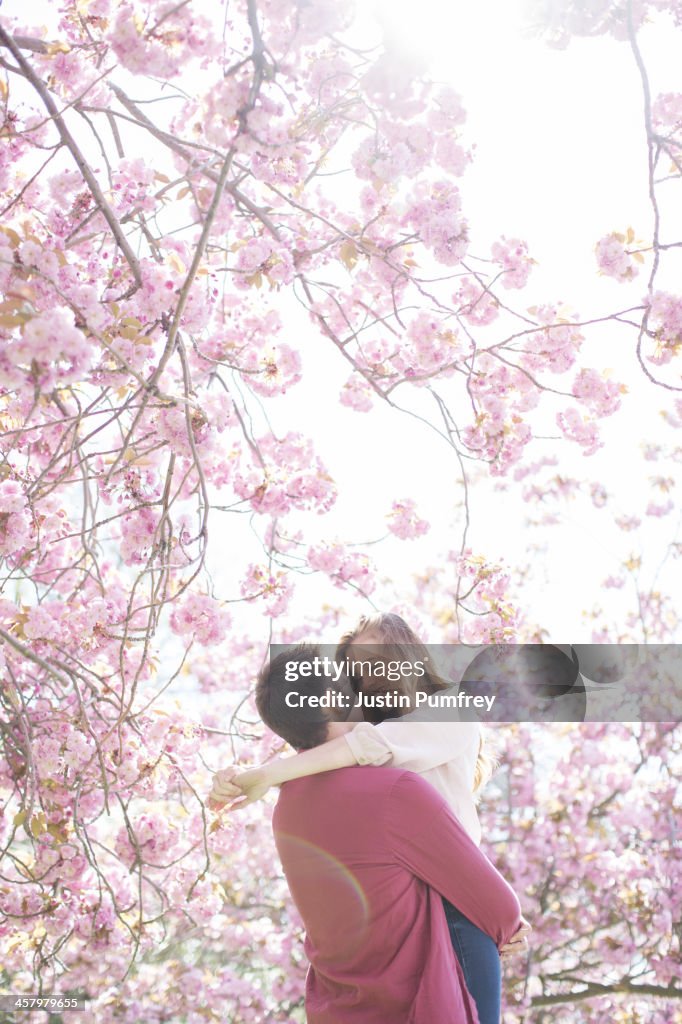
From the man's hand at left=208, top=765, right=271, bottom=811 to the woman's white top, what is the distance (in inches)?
9.6

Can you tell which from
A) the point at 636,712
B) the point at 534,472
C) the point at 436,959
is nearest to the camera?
the point at 436,959

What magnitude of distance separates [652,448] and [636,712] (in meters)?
1.59

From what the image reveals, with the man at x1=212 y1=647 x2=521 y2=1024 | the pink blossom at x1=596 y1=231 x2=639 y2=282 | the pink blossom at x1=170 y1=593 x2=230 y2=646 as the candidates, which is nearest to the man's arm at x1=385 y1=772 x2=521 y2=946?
the man at x1=212 y1=647 x2=521 y2=1024

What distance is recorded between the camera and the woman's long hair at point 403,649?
5.38 feet

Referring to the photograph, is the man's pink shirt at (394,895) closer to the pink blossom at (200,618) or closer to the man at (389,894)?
the man at (389,894)

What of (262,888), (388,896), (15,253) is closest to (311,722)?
(388,896)

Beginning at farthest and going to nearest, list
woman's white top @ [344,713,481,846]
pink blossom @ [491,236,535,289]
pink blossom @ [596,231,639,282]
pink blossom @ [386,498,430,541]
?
1. pink blossom @ [386,498,430,541]
2. pink blossom @ [491,236,535,289]
3. pink blossom @ [596,231,639,282]
4. woman's white top @ [344,713,481,846]

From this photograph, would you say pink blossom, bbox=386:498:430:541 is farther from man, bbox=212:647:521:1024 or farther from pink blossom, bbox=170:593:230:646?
man, bbox=212:647:521:1024

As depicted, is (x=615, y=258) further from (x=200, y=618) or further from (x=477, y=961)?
(x=477, y=961)

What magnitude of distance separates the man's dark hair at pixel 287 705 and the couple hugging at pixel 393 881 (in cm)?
9

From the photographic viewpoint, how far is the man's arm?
4.32ft

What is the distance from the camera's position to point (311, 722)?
1.57m

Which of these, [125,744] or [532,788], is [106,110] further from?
[532,788]

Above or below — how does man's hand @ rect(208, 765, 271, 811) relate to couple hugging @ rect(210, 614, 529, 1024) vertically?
above
